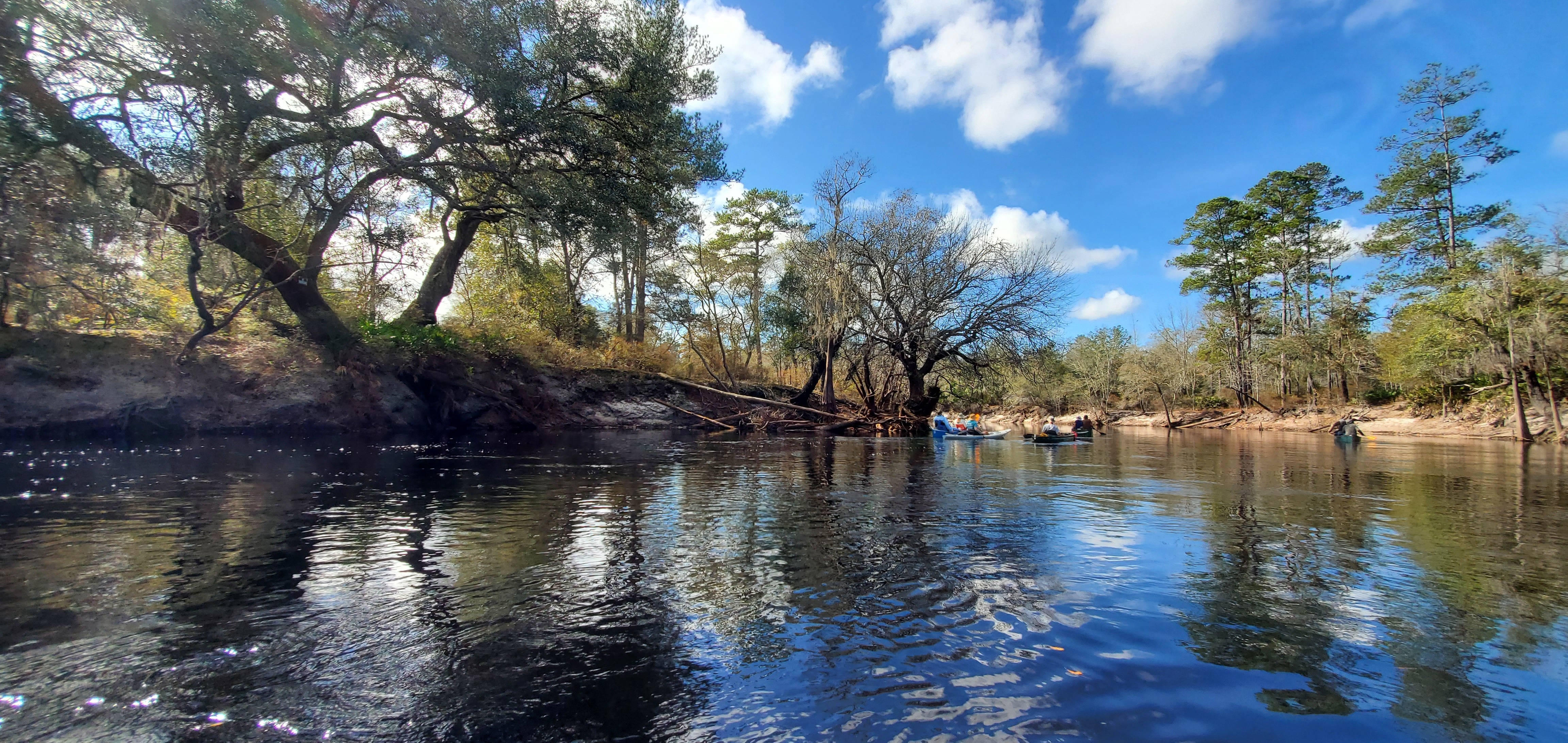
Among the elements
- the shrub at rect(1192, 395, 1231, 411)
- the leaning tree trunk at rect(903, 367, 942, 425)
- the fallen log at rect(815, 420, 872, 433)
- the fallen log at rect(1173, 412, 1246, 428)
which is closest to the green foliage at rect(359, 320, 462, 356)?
the fallen log at rect(815, 420, 872, 433)

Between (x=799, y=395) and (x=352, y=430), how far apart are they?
59.7 feet

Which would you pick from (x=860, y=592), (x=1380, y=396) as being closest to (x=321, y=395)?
(x=860, y=592)

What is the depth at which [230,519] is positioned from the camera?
21.4ft

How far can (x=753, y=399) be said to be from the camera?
1096 inches

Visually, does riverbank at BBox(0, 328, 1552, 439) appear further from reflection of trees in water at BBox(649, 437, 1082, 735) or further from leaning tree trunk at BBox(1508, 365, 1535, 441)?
reflection of trees in water at BBox(649, 437, 1082, 735)

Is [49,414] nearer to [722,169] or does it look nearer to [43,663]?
[43,663]

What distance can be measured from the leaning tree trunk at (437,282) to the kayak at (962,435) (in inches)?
722

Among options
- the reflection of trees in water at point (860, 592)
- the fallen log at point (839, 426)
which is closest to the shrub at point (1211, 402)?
the fallen log at point (839, 426)

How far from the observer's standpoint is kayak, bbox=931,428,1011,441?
925 inches

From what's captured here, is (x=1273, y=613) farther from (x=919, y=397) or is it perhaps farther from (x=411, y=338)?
(x=919, y=397)

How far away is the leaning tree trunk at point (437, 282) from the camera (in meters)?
20.3

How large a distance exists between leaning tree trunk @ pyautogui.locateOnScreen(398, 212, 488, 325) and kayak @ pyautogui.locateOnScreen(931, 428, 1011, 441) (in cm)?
1835

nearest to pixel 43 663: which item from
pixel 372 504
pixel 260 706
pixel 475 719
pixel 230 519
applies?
pixel 260 706

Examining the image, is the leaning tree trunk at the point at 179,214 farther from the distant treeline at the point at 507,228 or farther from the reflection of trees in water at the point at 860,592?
the reflection of trees in water at the point at 860,592
